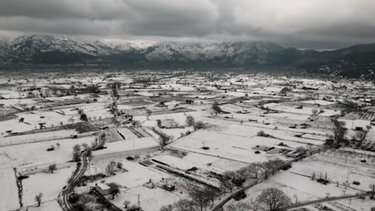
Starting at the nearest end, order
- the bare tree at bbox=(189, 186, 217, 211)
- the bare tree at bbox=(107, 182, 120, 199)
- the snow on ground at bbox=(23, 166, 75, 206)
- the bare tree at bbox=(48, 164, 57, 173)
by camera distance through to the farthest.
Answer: the bare tree at bbox=(189, 186, 217, 211) < the snow on ground at bbox=(23, 166, 75, 206) < the bare tree at bbox=(107, 182, 120, 199) < the bare tree at bbox=(48, 164, 57, 173)

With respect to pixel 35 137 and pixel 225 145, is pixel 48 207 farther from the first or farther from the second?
pixel 35 137

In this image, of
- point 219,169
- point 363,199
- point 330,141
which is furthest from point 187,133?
point 363,199

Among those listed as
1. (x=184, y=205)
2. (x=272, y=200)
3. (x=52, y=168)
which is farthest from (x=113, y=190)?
(x=272, y=200)

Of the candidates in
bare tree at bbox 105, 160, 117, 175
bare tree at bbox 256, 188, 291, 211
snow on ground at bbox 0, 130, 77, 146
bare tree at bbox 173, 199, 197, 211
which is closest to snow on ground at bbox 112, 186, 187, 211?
bare tree at bbox 173, 199, 197, 211

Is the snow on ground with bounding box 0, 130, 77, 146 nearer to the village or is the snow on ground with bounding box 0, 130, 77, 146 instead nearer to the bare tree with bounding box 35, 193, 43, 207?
the village

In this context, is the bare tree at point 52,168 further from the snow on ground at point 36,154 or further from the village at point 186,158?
the snow on ground at point 36,154

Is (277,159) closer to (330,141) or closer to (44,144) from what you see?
(330,141)

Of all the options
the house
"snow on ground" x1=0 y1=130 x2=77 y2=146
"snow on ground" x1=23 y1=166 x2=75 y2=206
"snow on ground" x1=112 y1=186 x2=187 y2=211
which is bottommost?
"snow on ground" x1=0 y1=130 x2=77 y2=146
